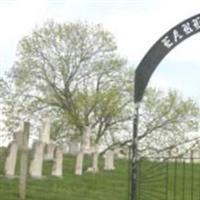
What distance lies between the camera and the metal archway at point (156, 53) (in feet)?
49.7

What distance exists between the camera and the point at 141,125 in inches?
1794

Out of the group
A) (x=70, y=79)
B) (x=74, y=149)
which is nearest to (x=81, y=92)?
(x=70, y=79)

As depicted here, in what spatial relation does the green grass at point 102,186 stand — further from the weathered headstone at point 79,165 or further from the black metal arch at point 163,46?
the black metal arch at point 163,46

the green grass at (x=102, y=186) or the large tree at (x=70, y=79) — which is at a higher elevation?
the large tree at (x=70, y=79)

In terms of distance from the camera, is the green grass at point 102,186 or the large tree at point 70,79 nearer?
the green grass at point 102,186

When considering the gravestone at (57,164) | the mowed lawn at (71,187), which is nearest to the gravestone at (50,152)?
the mowed lawn at (71,187)

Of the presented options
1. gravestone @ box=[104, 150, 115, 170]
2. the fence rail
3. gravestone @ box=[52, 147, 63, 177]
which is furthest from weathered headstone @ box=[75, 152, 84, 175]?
gravestone @ box=[104, 150, 115, 170]

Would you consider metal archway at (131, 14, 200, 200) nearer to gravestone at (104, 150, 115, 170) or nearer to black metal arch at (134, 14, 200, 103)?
black metal arch at (134, 14, 200, 103)

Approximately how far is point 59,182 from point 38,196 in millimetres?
3122

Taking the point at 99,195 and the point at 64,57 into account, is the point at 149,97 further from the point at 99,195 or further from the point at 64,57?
the point at 99,195

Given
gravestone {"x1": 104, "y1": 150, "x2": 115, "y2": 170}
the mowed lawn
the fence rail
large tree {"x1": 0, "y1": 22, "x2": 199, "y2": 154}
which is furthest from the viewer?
large tree {"x1": 0, "y1": 22, "x2": 199, "y2": 154}

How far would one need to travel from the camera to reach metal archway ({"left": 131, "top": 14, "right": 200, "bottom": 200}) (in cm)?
1516

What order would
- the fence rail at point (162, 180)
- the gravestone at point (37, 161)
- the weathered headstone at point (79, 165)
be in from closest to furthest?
the fence rail at point (162, 180)
the gravestone at point (37, 161)
the weathered headstone at point (79, 165)

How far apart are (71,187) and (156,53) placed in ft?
18.1
